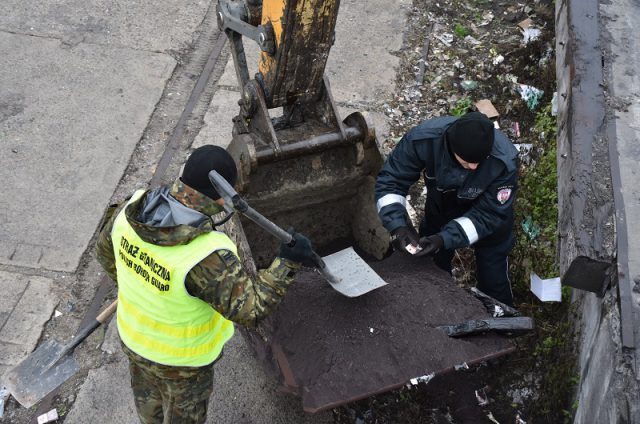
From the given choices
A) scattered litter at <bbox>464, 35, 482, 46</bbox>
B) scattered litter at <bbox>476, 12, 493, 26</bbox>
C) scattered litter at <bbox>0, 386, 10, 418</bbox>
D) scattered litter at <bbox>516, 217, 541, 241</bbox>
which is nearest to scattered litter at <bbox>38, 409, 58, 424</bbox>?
scattered litter at <bbox>0, 386, 10, 418</bbox>

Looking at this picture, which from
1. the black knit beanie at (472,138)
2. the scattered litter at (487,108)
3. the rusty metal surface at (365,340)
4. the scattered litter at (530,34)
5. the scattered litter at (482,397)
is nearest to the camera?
the rusty metal surface at (365,340)

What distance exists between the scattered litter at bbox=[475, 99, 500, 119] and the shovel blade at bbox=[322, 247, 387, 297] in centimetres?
259

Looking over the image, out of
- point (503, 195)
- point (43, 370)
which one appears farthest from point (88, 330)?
point (503, 195)

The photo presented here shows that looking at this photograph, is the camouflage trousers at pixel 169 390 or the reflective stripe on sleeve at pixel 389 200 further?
the reflective stripe on sleeve at pixel 389 200

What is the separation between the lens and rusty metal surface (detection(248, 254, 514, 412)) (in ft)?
10.9

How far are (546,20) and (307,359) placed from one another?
16.3ft

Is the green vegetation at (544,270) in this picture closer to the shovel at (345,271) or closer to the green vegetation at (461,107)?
the green vegetation at (461,107)

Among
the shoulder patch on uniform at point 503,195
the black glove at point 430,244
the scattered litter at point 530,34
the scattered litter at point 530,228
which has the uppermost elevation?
the shoulder patch on uniform at point 503,195

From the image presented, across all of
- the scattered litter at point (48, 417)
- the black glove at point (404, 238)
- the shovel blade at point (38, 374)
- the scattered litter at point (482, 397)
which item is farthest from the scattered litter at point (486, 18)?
the scattered litter at point (48, 417)

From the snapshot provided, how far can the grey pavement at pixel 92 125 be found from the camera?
13.6 feet

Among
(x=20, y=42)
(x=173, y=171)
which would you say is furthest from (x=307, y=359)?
(x=20, y=42)

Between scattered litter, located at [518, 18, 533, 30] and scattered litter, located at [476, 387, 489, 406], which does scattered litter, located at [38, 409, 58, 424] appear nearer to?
scattered litter, located at [476, 387, 489, 406]

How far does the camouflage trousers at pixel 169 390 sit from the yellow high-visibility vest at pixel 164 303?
7 centimetres

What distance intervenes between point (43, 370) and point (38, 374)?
0.03m
